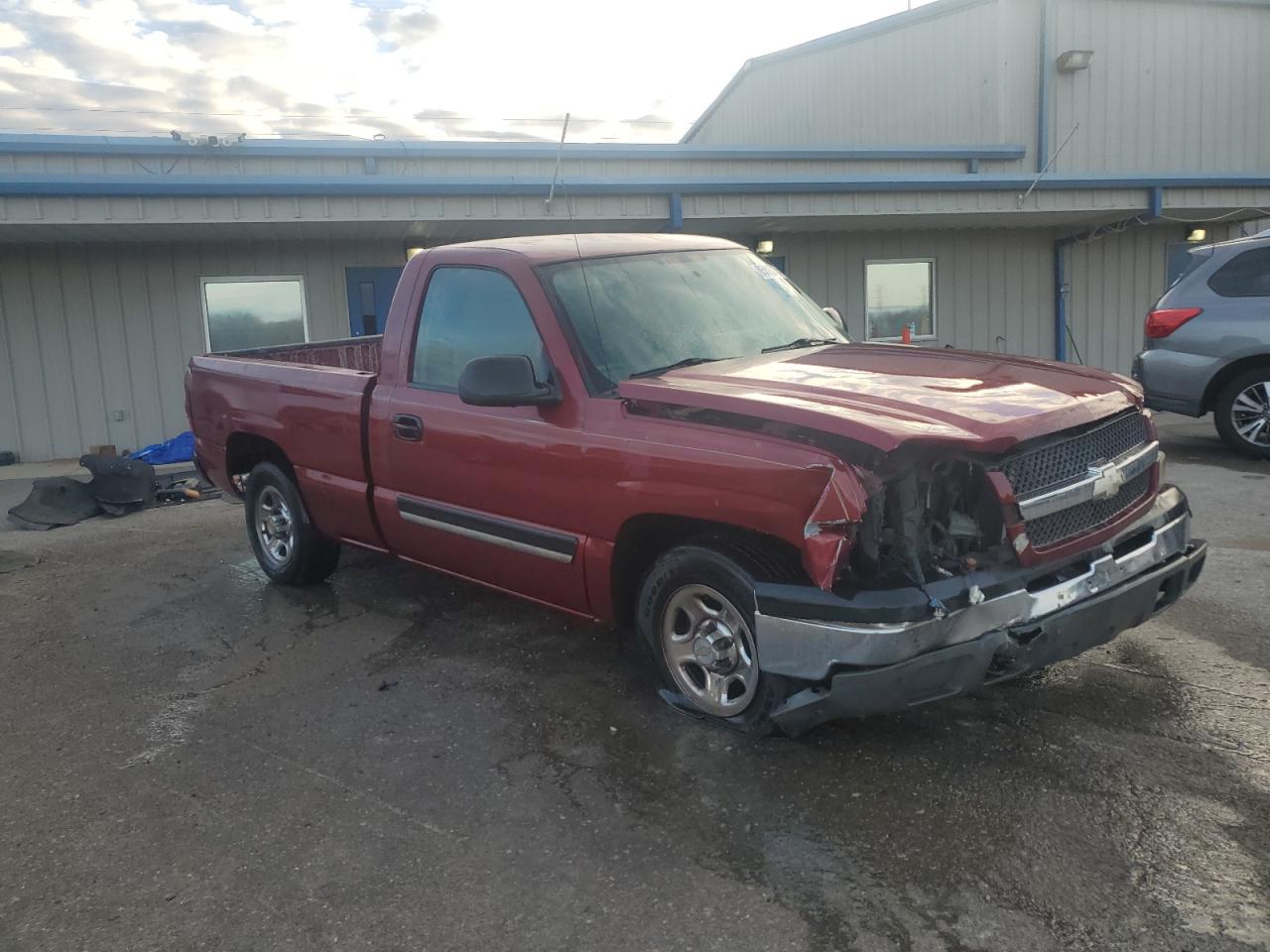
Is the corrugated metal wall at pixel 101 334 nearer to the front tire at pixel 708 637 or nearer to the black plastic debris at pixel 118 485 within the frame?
the black plastic debris at pixel 118 485

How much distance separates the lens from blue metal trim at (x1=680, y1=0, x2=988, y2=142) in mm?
17578

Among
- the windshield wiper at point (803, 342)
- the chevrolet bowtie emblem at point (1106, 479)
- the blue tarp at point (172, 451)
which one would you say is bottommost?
the blue tarp at point (172, 451)

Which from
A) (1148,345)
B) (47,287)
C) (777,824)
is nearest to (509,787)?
(777,824)

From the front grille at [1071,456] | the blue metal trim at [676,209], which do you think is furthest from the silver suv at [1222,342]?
the front grille at [1071,456]

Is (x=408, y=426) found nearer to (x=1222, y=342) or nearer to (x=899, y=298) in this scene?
(x=1222, y=342)

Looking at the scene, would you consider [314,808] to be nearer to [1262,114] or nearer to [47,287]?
[47,287]

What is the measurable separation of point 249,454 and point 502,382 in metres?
A: 3.09

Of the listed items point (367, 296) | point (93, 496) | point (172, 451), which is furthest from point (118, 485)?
point (367, 296)

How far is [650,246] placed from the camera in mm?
5027

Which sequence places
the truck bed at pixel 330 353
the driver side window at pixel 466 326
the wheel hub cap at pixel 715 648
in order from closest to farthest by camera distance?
the wheel hub cap at pixel 715 648 < the driver side window at pixel 466 326 < the truck bed at pixel 330 353

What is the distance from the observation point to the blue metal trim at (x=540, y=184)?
9.80m

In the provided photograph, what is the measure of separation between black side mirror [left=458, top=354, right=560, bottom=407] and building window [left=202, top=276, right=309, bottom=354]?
29.2ft

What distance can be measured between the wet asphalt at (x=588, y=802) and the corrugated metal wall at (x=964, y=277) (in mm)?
9783

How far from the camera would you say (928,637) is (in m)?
3.33
